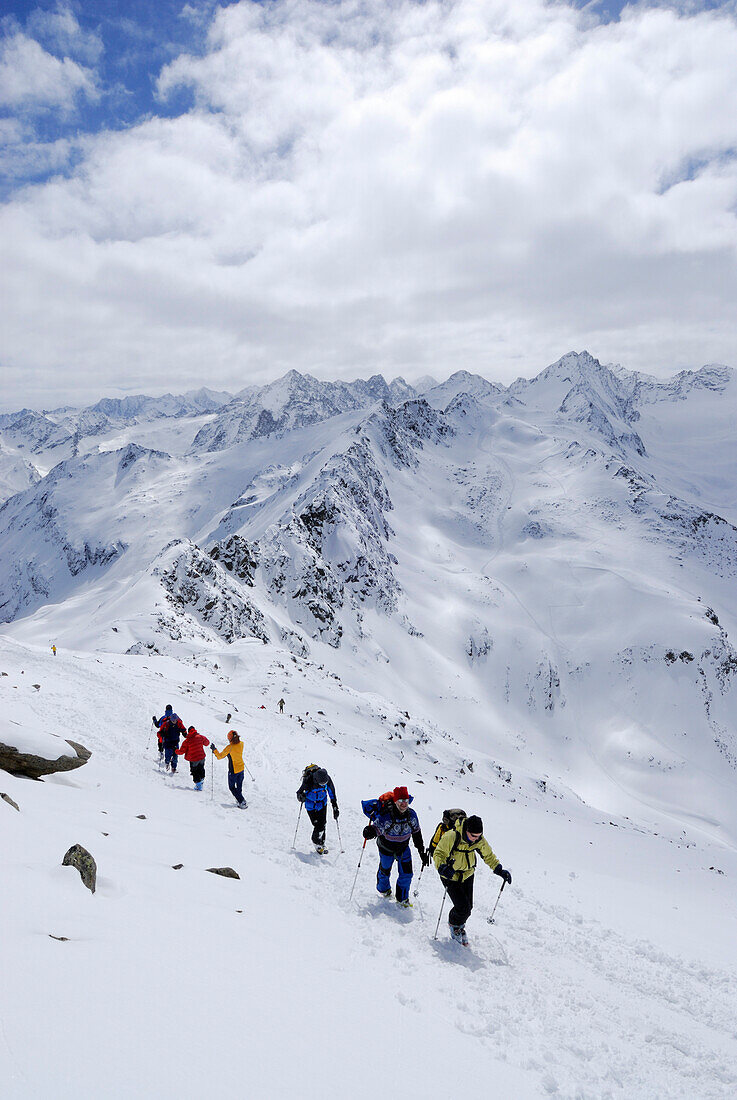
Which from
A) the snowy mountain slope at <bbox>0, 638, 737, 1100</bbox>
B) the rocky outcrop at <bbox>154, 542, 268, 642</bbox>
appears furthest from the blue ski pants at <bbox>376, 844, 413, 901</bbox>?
the rocky outcrop at <bbox>154, 542, 268, 642</bbox>

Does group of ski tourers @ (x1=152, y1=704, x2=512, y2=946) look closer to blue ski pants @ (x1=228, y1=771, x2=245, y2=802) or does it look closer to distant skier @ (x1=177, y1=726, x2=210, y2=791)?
blue ski pants @ (x1=228, y1=771, x2=245, y2=802)

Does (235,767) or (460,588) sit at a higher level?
(460,588)

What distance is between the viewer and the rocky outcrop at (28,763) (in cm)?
1061

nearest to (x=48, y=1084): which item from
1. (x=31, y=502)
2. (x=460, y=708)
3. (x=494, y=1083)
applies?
(x=494, y=1083)

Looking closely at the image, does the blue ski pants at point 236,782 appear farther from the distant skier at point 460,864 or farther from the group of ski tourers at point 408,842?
Result: the distant skier at point 460,864

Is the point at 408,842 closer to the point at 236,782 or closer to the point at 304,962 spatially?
the point at 304,962

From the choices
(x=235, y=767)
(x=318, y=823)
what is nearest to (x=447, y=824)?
(x=318, y=823)

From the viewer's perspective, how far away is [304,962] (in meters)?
6.52

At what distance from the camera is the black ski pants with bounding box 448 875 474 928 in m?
8.64

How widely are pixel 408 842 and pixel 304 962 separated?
3351 mm

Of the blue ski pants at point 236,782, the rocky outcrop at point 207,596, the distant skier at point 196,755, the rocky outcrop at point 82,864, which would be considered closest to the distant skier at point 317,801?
the blue ski pants at point 236,782

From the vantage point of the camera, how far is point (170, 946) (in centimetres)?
560

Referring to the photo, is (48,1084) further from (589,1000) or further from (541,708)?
(541,708)

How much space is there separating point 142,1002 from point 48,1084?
1.27m
